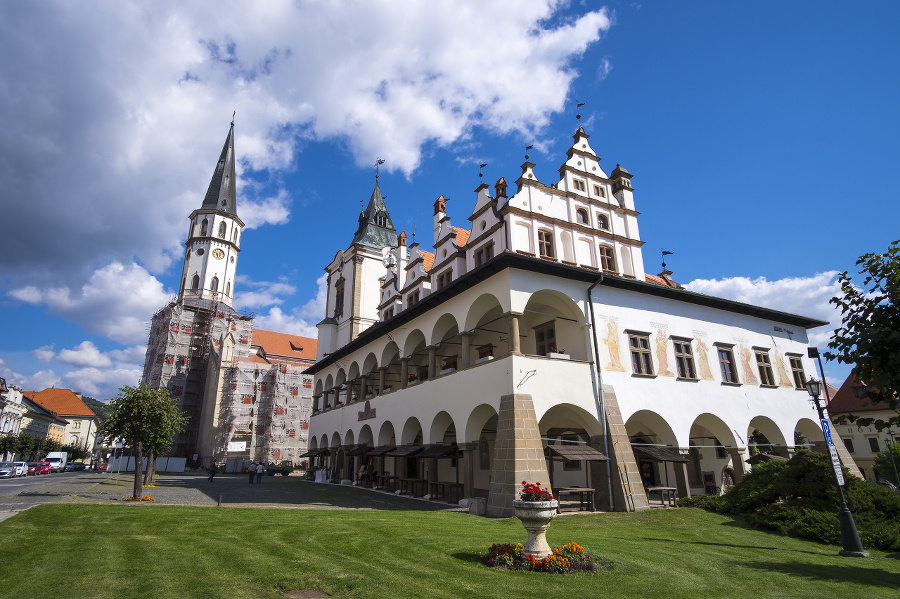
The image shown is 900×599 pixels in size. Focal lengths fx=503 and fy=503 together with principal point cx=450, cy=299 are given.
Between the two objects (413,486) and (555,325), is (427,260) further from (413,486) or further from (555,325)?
(413,486)

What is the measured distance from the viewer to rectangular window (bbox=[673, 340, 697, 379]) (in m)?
24.6

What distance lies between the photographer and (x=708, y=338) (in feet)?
85.9

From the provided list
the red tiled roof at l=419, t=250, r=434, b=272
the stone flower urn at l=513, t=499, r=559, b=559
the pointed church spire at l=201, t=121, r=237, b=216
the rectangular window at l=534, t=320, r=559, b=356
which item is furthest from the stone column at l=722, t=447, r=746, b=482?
the pointed church spire at l=201, t=121, r=237, b=216

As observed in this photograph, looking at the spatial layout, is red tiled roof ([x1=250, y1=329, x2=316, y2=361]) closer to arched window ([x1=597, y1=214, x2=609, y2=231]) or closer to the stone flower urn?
arched window ([x1=597, y1=214, x2=609, y2=231])

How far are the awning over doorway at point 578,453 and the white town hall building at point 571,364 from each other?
0.10 m

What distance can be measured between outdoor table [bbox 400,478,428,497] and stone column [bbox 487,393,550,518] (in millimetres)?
8366

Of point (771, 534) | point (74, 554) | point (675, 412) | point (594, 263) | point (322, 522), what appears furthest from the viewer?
point (594, 263)

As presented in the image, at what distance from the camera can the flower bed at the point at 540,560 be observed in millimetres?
9125

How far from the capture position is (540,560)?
30.3 feet

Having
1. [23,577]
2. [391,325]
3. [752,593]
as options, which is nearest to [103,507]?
[23,577]

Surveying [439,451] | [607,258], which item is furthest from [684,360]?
[439,451]

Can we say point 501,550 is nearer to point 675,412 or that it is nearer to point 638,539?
point 638,539

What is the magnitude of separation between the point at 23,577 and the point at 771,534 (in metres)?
18.8

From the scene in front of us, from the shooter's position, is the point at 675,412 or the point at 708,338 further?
the point at 708,338
